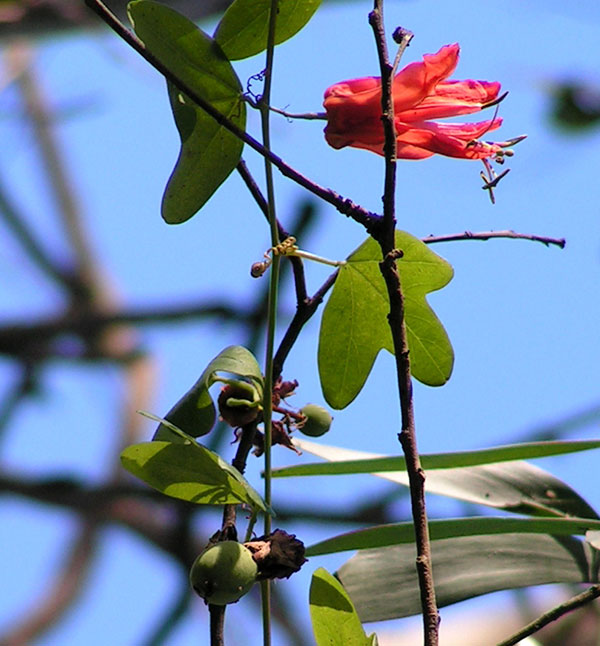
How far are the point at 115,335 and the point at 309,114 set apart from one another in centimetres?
236

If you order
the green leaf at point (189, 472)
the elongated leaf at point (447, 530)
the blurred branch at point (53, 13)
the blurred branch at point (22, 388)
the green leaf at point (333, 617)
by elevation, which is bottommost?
the green leaf at point (333, 617)

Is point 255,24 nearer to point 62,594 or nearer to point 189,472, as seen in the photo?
point 189,472

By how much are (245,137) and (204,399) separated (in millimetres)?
125

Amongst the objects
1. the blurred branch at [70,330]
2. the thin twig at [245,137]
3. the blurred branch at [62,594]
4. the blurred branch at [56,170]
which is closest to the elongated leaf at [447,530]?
the thin twig at [245,137]

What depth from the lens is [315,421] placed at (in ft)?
1.83

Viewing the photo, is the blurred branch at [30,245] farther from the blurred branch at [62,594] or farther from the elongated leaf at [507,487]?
the elongated leaf at [507,487]

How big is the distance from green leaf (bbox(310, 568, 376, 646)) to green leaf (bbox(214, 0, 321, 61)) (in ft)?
0.88

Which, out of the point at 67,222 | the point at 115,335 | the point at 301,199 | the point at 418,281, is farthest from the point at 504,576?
the point at 67,222

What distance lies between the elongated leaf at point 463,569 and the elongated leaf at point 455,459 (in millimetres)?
57

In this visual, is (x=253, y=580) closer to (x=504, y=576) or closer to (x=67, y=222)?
(x=504, y=576)

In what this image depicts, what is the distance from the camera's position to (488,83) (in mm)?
556

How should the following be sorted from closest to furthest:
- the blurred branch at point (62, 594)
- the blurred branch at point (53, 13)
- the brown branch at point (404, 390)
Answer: the brown branch at point (404, 390) → the blurred branch at point (53, 13) → the blurred branch at point (62, 594)

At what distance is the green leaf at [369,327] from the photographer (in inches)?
20.9

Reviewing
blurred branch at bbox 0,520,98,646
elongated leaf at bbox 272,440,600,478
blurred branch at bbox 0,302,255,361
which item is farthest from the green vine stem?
blurred branch at bbox 0,520,98,646
